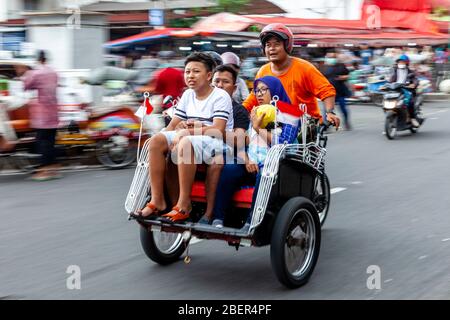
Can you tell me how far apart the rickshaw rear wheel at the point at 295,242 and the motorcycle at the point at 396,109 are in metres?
9.83

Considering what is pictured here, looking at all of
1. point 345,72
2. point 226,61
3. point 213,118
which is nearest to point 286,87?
point 226,61

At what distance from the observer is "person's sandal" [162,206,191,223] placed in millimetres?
5413

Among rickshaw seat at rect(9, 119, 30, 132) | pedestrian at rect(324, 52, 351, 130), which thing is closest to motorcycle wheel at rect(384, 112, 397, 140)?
pedestrian at rect(324, 52, 351, 130)

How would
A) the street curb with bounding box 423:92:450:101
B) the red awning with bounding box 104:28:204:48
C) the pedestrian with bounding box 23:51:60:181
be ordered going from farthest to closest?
the street curb with bounding box 423:92:450:101
the red awning with bounding box 104:28:204:48
the pedestrian with bounding box 23:51:60:181

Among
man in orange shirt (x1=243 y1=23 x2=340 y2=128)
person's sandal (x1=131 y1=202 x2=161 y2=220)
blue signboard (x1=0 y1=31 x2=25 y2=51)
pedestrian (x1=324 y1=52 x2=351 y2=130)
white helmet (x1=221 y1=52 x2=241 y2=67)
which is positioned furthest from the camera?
blue signboard (x1=0 y1=31 x2=25 y2=51)

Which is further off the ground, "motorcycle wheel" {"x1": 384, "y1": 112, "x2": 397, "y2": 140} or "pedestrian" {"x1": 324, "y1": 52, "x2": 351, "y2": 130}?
"pedestrian" {"x1": 324, "y1": 52, "x2": 351, "y2": 130}

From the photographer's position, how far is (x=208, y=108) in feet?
18.9

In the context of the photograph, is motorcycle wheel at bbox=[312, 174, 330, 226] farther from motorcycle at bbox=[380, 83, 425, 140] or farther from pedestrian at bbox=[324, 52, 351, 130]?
pedestrian at bbox=[324, 52, 351, 130]

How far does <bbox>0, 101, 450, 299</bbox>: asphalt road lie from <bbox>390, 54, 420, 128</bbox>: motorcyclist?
453 cm

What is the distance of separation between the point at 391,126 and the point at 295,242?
10145mm

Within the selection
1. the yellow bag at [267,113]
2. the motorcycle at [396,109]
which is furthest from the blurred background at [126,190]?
the yellow bag at [267,113]

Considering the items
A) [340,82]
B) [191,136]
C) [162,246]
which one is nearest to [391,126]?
[340,82]

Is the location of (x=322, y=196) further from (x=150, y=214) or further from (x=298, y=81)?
(x=150, y=214)

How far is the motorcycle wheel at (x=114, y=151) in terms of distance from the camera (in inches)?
464
